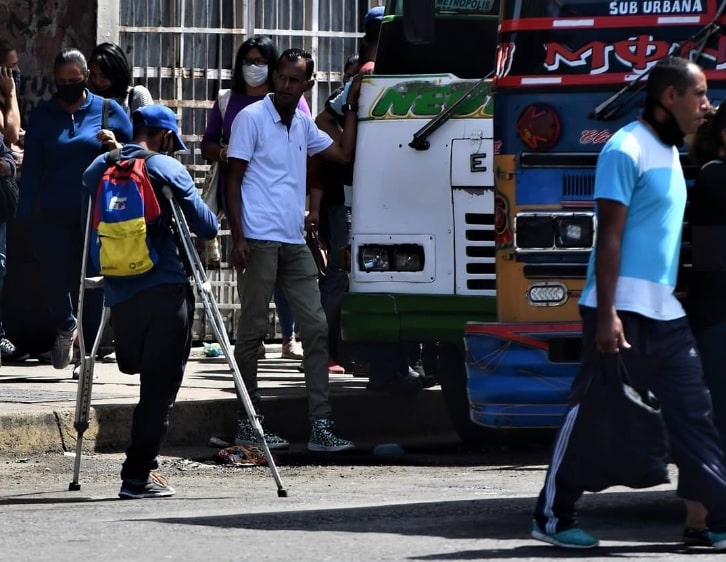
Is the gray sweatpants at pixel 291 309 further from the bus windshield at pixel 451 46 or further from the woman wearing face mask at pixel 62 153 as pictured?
the woman wearing face mask at pixel 62 153

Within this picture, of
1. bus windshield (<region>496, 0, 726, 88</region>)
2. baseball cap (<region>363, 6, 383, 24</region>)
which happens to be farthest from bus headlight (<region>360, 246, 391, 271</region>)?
baseball cap (<region>363, 6, 383, 24</region>)

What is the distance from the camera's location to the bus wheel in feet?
32.4

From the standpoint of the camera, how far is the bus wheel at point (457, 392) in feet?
32.4

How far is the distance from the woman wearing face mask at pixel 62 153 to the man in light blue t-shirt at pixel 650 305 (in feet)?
15.7

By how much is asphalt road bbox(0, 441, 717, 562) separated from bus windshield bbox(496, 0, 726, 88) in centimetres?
173

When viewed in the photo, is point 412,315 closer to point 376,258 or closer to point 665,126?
point 376,258

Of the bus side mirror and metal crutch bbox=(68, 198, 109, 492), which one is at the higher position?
the bus side mirror

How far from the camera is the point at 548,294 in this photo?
8359 millimetres

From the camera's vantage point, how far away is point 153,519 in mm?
7301

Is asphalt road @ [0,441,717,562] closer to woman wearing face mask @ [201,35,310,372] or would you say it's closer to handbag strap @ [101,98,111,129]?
woman wearing face mask @ [201,35,310,372]

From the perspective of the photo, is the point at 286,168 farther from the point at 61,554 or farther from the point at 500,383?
the point at 61,554

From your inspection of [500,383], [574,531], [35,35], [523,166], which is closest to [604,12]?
[523,166]

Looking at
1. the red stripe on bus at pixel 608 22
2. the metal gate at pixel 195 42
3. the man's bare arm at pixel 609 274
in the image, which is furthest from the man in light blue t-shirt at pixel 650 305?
the metal gate at pixel 195 42

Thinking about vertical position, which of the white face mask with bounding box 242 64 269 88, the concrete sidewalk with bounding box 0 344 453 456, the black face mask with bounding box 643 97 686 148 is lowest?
the concrete sidewalk with bounding box 0 344 453 456
